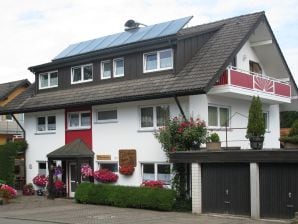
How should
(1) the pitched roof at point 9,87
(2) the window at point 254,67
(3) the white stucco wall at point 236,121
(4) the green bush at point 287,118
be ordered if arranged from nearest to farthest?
1. (3) the white stucco wall at point 236,121
2. (2) the window at point 254,67
3. (1) the pitched roof at point 9,87
4. (4) the green bush at point 287,118

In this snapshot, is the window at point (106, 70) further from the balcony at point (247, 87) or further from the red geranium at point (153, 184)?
the red geranium at point (153, 184)

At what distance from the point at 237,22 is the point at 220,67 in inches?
194

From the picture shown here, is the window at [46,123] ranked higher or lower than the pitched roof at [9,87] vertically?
lower

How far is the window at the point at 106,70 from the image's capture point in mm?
26709

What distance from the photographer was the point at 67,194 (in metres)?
27.6

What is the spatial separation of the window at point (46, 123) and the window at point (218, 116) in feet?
30.3

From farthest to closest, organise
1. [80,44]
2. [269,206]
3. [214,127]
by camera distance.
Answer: [80,44] < [214,127] < [269,206]

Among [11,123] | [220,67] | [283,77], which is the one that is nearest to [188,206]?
[220,67]

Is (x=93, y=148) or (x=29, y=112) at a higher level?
(x=29, y=112)

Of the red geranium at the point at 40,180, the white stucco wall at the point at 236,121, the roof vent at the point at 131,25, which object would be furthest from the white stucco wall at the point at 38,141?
the white stucco wall at the point at 236,121

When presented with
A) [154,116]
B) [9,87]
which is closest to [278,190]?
[154,116]

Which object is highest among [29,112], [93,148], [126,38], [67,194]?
[126,38]

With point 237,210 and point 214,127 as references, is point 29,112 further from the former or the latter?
point 237,210

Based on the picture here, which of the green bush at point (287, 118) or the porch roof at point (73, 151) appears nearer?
the porch roof at point (73, 151)
